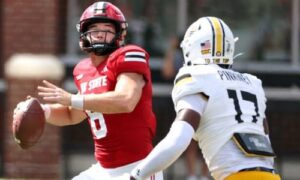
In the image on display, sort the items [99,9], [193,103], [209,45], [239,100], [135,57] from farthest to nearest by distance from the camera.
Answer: [99,9], [135,57], [209,45], [239,100], [193,103]

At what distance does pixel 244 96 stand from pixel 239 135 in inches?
9.1

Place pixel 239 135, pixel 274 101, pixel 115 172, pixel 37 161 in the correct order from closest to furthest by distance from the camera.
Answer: pixel 239 135
pixel 115 172
pixel 37 161
pixel 274 101

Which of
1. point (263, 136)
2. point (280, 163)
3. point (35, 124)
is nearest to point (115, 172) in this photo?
point (35, 124)

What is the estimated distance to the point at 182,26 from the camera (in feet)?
49.0

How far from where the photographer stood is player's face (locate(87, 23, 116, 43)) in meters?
7.06

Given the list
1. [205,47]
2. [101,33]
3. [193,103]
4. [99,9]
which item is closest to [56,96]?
[101,33]

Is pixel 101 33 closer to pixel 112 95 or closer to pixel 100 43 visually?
pixel 100 43

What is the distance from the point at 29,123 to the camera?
700 cm

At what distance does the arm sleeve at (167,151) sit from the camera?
541cm

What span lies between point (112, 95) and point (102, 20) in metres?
0.62

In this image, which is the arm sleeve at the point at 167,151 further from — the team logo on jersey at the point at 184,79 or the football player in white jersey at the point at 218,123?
the team logo on jersey at the point at 184,79

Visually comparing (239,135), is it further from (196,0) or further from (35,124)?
(196,0)

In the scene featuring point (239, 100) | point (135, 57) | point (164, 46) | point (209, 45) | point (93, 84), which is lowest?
point (164, 46)

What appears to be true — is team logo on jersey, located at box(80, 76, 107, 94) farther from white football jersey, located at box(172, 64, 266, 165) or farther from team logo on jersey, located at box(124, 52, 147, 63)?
white football jersey, located at box(172, 64, 266, 165)
